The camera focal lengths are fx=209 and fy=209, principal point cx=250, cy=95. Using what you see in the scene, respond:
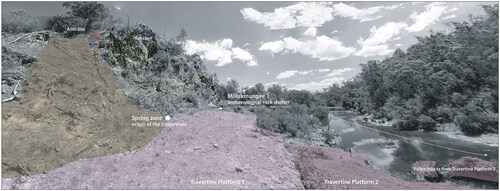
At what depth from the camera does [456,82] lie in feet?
72.9

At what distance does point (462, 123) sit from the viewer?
18344mm

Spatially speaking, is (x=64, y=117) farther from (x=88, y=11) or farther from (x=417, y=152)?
(x=417, y=152)

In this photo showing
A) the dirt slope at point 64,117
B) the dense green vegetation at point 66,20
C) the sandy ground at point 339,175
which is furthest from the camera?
the dense green vegetation at point 66,20

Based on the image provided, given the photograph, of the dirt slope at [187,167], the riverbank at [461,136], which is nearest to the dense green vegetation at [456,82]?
the riverbank at [461,136]

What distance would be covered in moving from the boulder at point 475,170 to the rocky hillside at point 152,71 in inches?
565

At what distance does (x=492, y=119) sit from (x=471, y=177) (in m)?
10.6

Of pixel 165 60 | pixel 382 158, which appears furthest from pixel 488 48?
pixel 165 60

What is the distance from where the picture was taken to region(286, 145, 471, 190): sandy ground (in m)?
7.98

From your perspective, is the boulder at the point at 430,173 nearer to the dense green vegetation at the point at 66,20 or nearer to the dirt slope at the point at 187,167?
the dirt slope at the point at 187,167

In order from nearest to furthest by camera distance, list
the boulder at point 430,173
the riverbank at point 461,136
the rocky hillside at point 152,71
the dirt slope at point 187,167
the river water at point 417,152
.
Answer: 1. the dirt slope at point 187,167
2. the boulder at point 430,173
3. the rocky hillside at point 152,71
4. the river water at point 417,152
5. the riverbank at point 461,136

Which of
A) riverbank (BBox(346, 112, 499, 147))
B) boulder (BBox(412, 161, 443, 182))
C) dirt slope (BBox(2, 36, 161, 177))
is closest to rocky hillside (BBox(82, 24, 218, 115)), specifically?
dirt slope (BBox(2, 36, 161, 177))

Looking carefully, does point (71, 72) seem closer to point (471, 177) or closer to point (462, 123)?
point (471, 177)

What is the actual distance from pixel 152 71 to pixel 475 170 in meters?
18.9

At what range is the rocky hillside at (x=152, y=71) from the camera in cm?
1170
